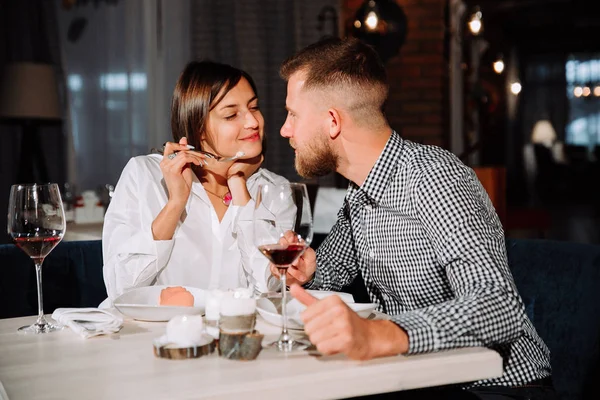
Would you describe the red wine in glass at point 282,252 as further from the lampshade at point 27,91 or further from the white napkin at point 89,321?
the lampshade at point 27,91

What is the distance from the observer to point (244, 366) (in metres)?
1.19

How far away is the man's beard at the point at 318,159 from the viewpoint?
178cm

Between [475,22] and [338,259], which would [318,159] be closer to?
[338,259]

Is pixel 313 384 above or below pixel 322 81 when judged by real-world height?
below

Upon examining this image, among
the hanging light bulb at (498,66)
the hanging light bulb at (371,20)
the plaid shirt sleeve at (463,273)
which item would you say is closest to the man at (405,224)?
the plaid shirt sleeve at (463,273)

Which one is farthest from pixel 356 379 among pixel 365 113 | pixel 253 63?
pixel 253 63

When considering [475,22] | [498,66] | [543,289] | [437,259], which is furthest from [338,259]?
[498,66]

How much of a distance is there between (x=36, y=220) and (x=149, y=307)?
295 mm

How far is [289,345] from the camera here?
1275mm

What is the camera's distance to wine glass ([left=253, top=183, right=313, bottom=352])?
128 cm

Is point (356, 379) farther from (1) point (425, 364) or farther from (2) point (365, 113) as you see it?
(2) point (365, 113)

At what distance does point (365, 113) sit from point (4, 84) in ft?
11.9

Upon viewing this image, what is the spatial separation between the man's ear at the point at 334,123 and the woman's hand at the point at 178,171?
52 centimetres

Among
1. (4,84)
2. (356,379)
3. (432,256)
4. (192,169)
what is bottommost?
(356,379)
